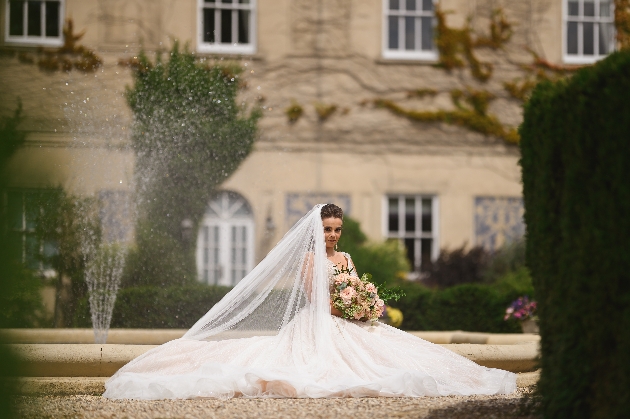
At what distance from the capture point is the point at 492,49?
1727cm

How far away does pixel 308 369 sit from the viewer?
20.7 ft

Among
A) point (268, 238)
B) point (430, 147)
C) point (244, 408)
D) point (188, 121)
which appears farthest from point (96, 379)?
point (430, 147)

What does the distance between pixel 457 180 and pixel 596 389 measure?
1284 centimetres

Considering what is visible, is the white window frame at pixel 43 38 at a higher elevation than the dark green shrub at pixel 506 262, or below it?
higher

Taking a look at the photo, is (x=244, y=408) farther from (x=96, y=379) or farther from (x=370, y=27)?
(x=370, y=27)

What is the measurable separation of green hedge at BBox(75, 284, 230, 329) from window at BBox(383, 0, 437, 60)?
24.1 ft

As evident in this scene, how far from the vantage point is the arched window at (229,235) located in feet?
53.4

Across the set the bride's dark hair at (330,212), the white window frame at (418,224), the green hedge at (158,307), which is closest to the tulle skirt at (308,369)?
the bride's dark hair at (330,212)

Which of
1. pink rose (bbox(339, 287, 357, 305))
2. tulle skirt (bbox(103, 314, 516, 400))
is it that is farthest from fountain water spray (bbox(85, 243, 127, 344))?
pink rose (bbox(339, 287, 357, 305))

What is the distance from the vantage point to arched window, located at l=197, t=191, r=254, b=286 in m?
16.3

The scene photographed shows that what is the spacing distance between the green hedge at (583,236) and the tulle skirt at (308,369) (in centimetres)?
Answer: 164

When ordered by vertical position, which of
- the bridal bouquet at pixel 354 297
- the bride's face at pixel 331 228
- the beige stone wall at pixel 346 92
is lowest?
the bridal bouquet at pixel 354 297

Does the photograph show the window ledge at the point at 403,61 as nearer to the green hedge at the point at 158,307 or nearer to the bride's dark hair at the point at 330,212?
the green hedge at the point at 158,307

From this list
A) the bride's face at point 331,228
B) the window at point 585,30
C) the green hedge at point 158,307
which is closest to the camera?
the bride's face at point 331,228
